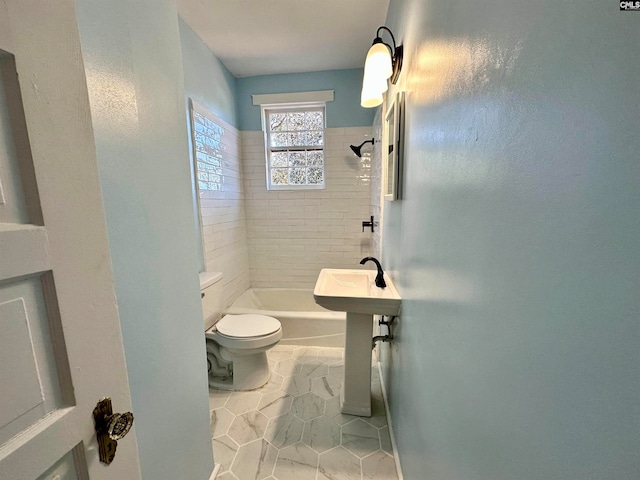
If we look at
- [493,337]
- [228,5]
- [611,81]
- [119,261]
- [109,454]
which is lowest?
[109,454]

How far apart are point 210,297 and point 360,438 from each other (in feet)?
4.75

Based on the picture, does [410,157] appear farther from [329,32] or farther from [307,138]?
[307,138]

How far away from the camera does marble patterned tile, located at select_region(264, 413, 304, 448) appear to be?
1.51 m

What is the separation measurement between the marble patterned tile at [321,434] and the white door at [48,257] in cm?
126

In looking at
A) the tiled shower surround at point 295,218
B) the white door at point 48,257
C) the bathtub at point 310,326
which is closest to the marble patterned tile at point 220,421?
the bathtub at point 310,326

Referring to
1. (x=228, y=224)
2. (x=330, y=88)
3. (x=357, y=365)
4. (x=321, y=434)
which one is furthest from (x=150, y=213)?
(x=330, y=88)

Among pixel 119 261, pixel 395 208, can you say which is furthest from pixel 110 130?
pixel 395 208

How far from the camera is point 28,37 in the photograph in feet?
1.26

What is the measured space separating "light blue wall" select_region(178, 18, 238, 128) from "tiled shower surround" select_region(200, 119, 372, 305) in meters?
0.26

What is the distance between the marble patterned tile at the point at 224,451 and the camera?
54.5 inches

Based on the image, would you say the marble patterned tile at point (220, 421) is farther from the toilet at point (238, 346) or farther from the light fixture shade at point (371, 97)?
the light fixture shade at point (371, 97)

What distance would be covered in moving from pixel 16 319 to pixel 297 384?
1.90 m

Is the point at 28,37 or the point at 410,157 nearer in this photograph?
the point at 28,37

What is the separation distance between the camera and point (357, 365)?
65.3 inches
